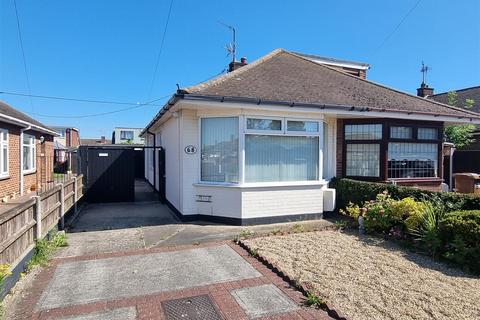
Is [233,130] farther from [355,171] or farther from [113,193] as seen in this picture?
[113,193]

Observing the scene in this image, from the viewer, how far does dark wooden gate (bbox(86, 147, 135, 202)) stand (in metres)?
11.9

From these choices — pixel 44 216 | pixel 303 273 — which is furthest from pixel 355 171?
pixel 44 216

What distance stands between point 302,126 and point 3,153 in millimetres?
10761

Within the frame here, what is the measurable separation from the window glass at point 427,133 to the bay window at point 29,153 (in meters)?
16.3

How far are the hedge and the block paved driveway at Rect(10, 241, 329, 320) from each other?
4.26 meters

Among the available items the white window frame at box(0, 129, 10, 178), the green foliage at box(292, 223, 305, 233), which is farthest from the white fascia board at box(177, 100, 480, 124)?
the white window frame at box(0, 129, 10, 178)

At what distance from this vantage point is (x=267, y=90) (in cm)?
815

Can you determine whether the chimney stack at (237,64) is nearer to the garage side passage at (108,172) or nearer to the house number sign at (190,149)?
the garage side passage at (108,172)

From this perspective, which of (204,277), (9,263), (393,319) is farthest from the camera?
(204,277)

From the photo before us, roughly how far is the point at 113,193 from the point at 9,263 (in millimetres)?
8347

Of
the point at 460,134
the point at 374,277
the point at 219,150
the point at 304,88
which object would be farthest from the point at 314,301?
the point at 460,134

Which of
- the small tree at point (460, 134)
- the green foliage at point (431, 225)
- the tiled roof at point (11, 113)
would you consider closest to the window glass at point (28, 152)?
the tiled roof at point (11, 113)

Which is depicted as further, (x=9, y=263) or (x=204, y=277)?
(x=204, y=277)

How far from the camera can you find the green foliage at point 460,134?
1497 cm
